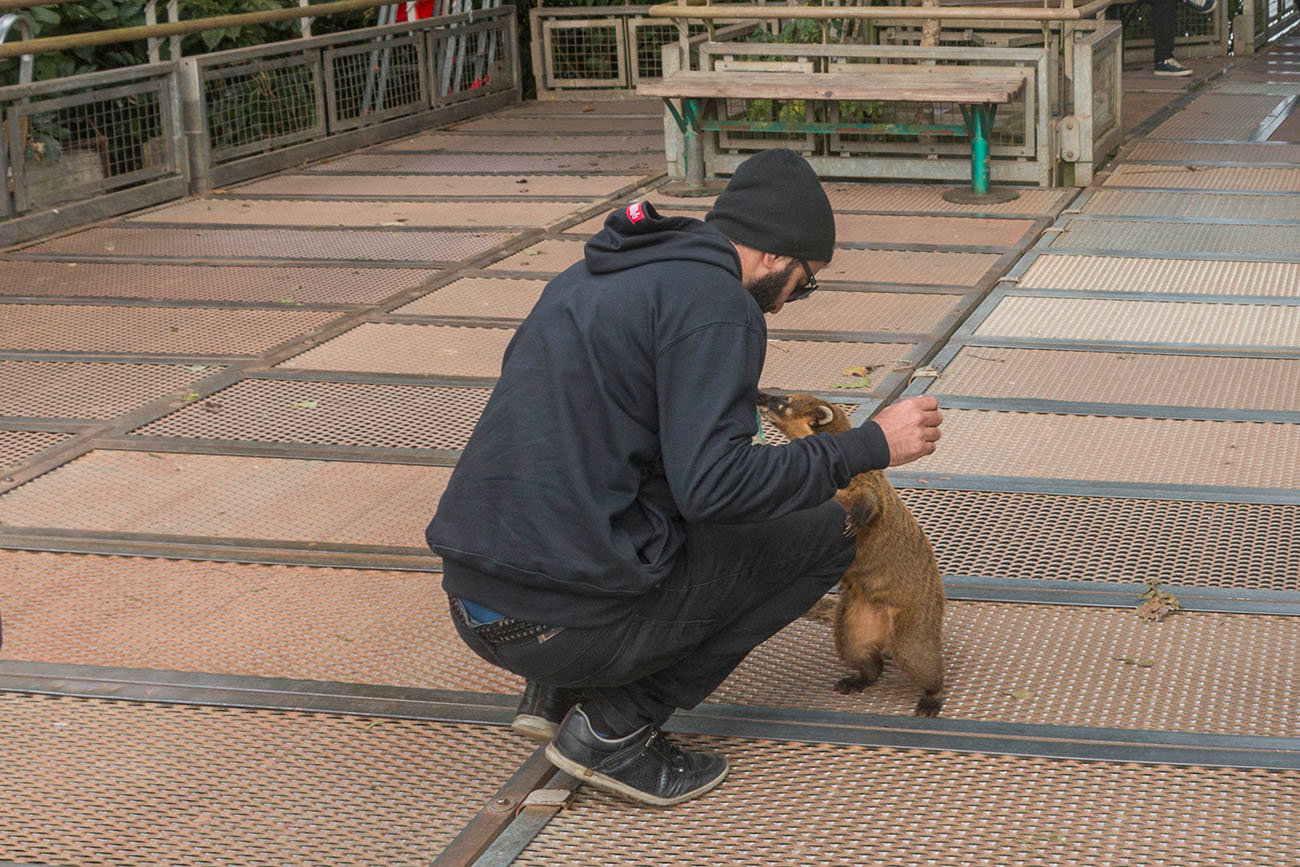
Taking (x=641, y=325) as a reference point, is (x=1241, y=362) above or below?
below

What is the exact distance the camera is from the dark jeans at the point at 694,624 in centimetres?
315

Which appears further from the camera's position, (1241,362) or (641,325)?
(1241,362)

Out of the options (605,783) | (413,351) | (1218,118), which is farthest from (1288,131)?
(605,783)

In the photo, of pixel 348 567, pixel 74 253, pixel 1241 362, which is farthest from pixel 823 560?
pixel 74 253

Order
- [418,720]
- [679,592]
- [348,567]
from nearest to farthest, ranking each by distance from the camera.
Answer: [679,592] < [418,720] < [348,567]

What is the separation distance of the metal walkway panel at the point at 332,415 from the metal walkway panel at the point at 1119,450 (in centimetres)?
182

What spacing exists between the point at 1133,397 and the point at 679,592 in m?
3.37

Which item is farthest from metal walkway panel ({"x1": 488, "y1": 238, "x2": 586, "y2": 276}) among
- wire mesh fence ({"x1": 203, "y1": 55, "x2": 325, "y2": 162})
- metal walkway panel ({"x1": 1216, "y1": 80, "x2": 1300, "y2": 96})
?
metal walkway panel ({"x1": 1216, "y1": 80, "x2": 1300, "y2": 96})

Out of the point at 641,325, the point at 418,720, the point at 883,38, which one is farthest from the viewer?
the point at 883,38

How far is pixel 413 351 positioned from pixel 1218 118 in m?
8.11

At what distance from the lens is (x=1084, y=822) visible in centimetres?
323

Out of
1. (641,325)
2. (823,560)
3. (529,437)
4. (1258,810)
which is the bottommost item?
(1258,810)

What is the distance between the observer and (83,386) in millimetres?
6527

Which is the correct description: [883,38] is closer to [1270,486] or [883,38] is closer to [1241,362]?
[1241,362]
